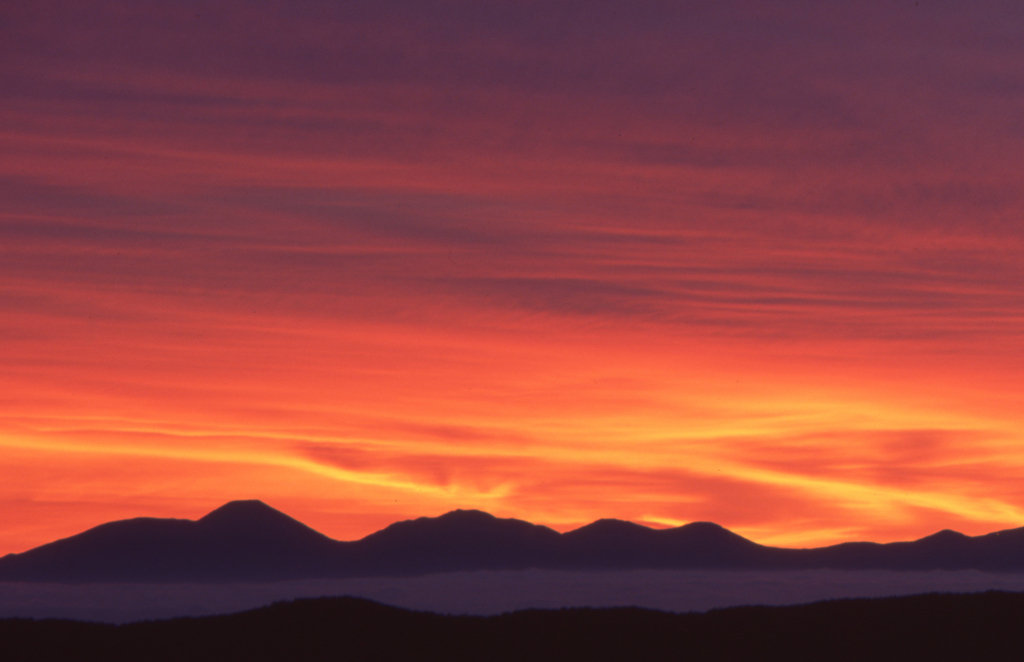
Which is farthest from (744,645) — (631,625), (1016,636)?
(1016,636)

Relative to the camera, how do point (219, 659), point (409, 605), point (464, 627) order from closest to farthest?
point (219, 659) → point (464, 627) → point (409, 605)

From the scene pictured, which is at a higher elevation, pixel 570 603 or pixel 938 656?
pixel 570 603

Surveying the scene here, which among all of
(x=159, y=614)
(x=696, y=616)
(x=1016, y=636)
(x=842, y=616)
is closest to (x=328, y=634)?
(x=159, y=614)

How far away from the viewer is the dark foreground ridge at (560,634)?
83.7m

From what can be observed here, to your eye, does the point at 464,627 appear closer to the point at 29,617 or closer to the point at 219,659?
the point at 219,659

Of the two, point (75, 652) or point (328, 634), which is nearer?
point (75, 652)

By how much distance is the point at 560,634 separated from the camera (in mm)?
91438

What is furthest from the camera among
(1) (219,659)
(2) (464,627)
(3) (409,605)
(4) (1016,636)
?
(3) (409,605)

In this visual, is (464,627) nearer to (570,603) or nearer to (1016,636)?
(570,603)

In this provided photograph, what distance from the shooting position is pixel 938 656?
82.4m

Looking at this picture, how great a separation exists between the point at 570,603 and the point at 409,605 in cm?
1622

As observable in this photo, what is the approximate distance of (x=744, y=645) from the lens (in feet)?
287

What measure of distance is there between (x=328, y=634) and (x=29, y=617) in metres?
28.4

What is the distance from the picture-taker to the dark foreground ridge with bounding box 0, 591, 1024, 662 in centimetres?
A: 8369
